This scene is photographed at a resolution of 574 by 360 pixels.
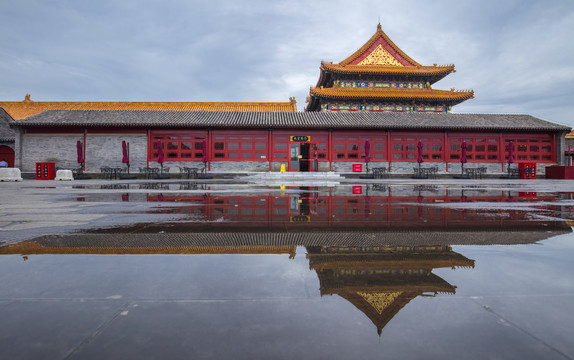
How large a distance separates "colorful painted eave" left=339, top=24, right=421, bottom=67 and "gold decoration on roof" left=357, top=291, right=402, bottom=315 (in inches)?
1231

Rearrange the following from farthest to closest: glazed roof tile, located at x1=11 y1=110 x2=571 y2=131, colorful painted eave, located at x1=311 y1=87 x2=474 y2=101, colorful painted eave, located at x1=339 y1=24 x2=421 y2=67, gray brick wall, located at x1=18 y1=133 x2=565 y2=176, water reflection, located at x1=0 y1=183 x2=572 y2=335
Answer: colorful painted eave, located at x1=339 y1=24 x2=421 y2=67 → colorful painted eave, located at x1=311 y1=87 x2=474 y2=101 → gray brick wall, located at x1=18 y1=133 x2=565 y2=176 → glazed roof tile, located at x1=11 y1=110 x2=571 y2=131 → water reflection, located at x1=0 y1=183 x2=572 y2=335

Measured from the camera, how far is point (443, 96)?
2823 cm

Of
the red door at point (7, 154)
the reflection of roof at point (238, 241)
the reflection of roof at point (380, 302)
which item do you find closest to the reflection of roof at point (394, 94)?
the red door at point (7, 154)

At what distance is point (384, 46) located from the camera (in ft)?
103

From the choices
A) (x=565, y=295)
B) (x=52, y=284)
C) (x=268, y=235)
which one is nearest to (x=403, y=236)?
(x=268, y=235)

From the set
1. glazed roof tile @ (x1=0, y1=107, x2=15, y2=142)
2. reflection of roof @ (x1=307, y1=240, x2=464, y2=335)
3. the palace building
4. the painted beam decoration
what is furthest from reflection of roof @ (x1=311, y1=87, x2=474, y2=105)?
reflection of roof @ (x1=307, y1=240, x2=464, y2=335)

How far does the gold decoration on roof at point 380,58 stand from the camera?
31000 mm

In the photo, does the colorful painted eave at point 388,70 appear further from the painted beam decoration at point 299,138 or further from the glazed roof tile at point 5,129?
the glazed roof tile at point 5,129

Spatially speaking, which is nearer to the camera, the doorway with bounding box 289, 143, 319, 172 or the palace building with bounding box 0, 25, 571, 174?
the palace building with bounding box 0, 25, 571, 174

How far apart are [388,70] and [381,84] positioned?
1478 mm

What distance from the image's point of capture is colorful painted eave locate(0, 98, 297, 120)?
97.3 ft

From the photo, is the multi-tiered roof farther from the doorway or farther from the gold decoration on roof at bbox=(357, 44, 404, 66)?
the doorway

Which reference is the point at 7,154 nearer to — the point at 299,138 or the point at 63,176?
the point at 63,176

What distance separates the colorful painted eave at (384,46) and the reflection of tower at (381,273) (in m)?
30.5
